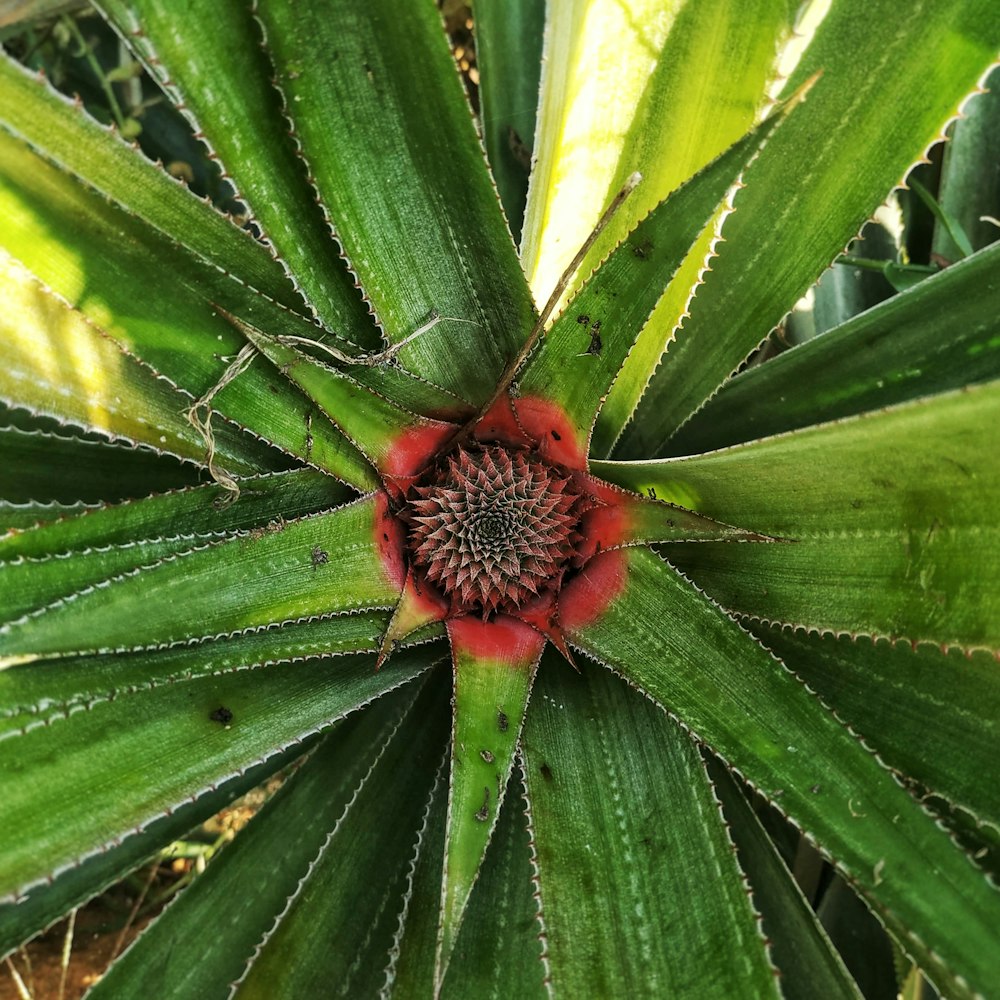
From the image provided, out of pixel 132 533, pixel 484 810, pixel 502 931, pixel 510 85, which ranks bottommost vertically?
pixel 502 931

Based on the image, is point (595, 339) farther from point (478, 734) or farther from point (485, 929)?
point (485, 929)

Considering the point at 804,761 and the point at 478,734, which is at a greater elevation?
the point at 478,734

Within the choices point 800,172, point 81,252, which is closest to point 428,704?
point 81,252

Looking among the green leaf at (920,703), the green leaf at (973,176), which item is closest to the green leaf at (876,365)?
the green leaf at (920,703)

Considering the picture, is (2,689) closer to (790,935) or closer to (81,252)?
(81,252)

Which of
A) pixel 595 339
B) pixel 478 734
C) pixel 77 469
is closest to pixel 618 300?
pixel 595 339
